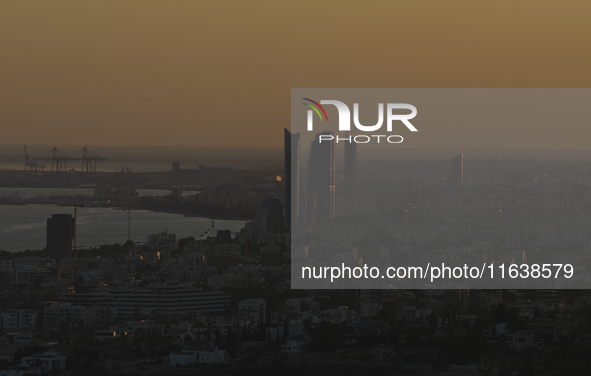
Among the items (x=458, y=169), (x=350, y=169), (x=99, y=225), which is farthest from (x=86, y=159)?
(x=458, y=169)

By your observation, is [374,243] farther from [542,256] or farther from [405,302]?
[405,302]

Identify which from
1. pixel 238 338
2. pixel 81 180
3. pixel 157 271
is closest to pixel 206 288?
pixel 157 271

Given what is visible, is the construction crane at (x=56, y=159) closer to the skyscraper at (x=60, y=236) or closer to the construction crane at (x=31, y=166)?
the construction crane at (x=31, y=166)

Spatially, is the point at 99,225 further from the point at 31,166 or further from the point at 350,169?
the point at 31,166

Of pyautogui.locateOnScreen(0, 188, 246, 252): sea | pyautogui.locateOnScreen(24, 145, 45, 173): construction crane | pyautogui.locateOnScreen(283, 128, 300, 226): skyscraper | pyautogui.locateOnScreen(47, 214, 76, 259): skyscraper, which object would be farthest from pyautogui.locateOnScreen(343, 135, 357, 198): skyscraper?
pyautogui.locateOnScreen(24, 145, 45, 173): construction crane

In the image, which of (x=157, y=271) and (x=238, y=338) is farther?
(x=157, y=271)

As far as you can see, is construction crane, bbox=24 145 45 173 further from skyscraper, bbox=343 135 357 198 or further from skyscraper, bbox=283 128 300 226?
skyscraper, bbox=343 135 357 198

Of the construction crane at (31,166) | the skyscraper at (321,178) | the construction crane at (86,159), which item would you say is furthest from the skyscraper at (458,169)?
the construction crane at (86,159)
